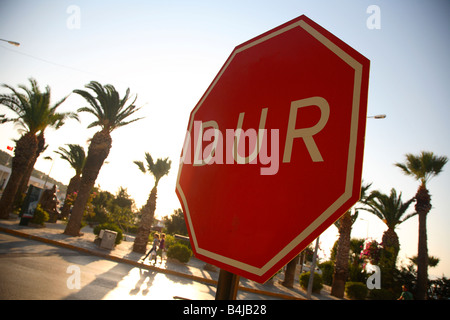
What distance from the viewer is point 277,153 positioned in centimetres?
78

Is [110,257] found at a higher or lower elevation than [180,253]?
lower

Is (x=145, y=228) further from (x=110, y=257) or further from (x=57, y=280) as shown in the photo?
(x=57, y=280)

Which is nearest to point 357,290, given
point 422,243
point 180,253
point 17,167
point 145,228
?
point 422,243

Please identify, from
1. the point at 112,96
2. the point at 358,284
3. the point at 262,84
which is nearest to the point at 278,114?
the point at 262,84

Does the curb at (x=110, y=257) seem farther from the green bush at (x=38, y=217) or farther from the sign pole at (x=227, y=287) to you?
the sign pole at (x=227, y=287)

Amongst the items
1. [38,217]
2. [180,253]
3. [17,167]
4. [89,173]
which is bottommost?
[180,253]

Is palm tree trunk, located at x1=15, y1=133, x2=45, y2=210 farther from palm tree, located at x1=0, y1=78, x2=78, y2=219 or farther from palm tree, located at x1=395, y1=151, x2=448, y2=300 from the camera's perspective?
palm tree, located at x1=395, y1=151, x2=448, y2=300

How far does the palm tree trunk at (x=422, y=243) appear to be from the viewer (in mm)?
14008

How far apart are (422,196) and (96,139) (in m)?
21.3

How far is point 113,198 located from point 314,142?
3981 cm

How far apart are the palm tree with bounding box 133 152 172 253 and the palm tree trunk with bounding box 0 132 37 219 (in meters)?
6.13

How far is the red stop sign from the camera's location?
0.65 metres
